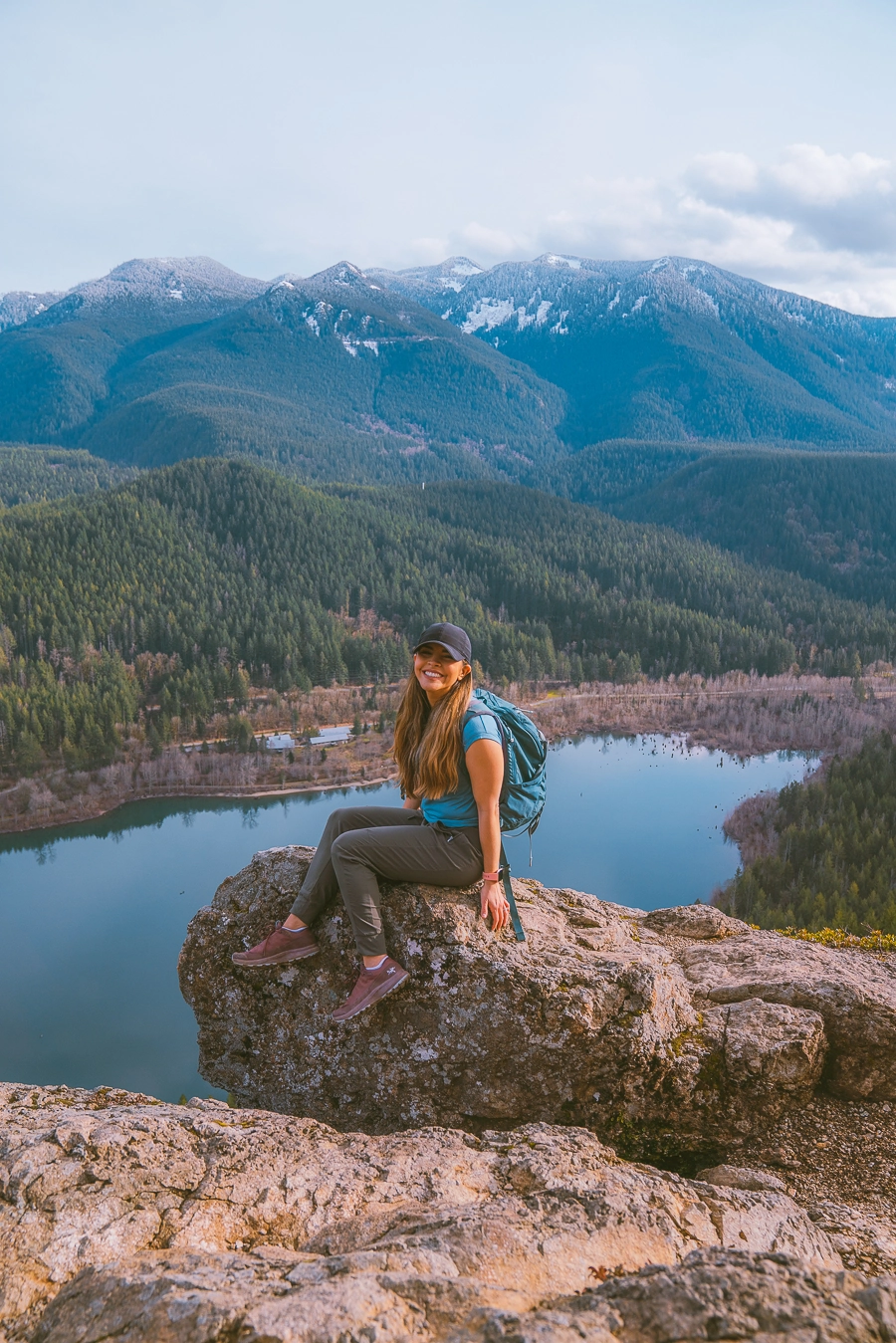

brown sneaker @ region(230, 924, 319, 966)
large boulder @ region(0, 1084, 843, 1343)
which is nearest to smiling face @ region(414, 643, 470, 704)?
brown sneaker @ region(230, 924, 319, 966)

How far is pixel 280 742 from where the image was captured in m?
79.9

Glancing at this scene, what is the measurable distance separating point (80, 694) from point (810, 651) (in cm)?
10529

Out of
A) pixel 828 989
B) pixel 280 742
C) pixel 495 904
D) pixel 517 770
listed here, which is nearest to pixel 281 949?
pixel 495 904

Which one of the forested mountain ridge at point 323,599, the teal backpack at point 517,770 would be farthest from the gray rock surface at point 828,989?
the forested mountain ridge at point 323,599

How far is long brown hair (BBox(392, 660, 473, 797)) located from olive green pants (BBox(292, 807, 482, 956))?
12.5 inches

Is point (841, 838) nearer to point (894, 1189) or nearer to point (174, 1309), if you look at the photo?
point (894, 1189)

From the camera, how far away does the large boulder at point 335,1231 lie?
2.85 metres

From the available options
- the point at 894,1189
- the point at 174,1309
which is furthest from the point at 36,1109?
the point at 894,1189

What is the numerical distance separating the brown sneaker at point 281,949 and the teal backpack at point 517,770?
164 cm

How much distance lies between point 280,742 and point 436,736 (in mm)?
76440

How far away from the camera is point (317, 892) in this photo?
595cm

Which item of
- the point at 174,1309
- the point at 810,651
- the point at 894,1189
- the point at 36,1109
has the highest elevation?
the point at 174,1309

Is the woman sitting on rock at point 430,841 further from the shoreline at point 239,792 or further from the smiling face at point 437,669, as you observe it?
the shoreline at point 239,792

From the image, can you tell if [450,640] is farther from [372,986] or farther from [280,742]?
[280,742]
